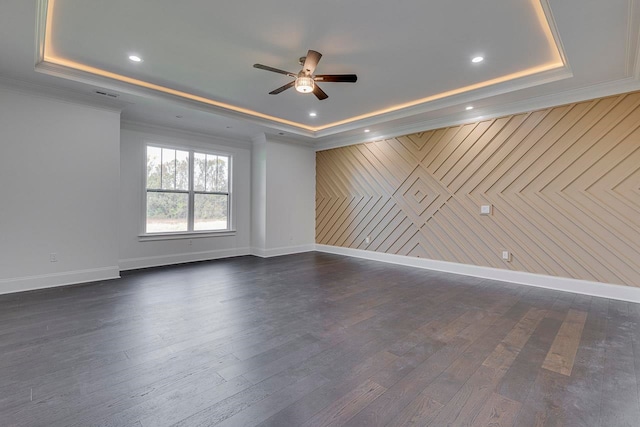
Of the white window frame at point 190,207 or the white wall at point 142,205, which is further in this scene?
the white window frame at point 190,207

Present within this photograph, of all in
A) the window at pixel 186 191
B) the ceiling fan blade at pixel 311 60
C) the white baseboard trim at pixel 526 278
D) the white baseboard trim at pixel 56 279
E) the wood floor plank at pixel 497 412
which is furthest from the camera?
the window at pixel 186 191

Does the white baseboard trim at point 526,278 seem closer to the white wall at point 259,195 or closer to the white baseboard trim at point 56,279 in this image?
the white wall at point 259,195

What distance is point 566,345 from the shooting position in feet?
8.15

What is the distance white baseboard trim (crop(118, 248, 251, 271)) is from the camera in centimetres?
535

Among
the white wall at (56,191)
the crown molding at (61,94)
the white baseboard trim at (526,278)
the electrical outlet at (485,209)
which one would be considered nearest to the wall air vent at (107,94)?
the crown molding at (61,94)

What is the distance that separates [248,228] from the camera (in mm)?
7086

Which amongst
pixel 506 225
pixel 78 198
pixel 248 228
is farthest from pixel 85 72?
pixel 506 225

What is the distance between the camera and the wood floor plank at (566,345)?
2.15 metres

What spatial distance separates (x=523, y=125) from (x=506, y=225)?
5.10 ft

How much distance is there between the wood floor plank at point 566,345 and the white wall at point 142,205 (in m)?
5.90

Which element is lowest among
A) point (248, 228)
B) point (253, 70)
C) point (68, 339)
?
point (68, 339)

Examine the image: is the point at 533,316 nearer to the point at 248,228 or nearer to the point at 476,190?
the point at 476,190

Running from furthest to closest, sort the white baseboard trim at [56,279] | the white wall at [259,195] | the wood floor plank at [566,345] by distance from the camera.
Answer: the white wall at [259,195]
the white baseboard trim at [56,279]
the wood floor plank at [566,345]

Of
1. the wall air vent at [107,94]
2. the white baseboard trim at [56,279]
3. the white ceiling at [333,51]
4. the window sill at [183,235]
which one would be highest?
the white ceiling at [333,51]
